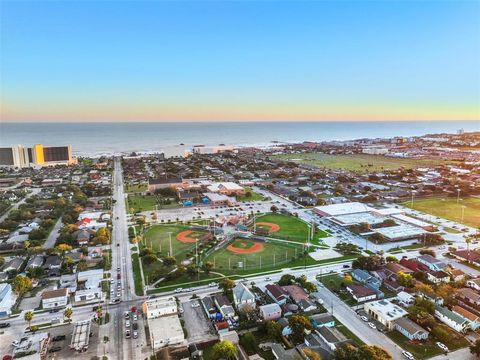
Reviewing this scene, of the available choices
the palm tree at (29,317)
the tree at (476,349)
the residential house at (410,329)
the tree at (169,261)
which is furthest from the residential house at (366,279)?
the palm tree at (29,317)

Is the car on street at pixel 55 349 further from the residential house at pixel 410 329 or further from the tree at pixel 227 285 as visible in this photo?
the residential house at pixel 410 329

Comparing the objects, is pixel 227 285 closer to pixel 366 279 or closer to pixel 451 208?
pixel 366 279

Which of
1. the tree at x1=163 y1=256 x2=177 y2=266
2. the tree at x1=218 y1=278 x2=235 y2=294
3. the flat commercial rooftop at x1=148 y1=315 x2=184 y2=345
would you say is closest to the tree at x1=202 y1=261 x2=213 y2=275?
the tree at x1=163 y1=256 x2=177 y2=266

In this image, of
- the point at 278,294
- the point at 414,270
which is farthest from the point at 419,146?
the point at 278,294

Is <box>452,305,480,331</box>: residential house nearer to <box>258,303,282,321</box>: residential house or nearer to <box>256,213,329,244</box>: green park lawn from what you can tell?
<box>258,303,282,321</box>: residential house

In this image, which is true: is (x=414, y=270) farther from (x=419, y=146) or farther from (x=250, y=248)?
(x=419, y=146)

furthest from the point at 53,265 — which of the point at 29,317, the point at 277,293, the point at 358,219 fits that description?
the point at 358,219
